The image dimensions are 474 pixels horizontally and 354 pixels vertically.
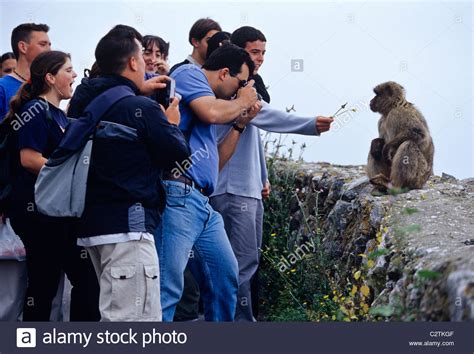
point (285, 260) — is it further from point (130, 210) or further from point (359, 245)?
point (130, 210)

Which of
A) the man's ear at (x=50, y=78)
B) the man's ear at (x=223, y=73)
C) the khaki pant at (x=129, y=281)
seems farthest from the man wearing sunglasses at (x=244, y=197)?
the khaki pant at (x=129, y=281)

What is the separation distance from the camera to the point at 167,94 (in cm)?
452

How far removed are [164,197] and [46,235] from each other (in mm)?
959

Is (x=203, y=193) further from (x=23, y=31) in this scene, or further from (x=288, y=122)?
(x=23, y=31)

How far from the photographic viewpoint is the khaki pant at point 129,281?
4062mm

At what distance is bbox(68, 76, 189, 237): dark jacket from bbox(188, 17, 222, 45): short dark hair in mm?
2072

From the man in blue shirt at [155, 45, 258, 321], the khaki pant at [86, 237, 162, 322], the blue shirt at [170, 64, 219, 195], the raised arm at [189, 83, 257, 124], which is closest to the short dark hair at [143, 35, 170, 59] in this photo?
the man in blue shirt at [155, 45, 258, 321]

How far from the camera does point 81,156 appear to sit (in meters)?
4.09

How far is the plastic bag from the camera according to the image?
5.11 meters

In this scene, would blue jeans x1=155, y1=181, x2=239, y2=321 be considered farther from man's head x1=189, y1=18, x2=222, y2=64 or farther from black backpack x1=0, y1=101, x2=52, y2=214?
man's head x1=189, y1=18, x2=222, y2=64

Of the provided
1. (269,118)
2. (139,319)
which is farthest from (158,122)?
(269,118)

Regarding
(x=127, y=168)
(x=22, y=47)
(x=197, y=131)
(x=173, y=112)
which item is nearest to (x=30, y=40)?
(x=22, y=47)

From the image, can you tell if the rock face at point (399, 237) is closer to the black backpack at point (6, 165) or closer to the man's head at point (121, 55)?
the man's head at point (121, 55)

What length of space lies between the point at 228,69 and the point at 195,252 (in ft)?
3.27
